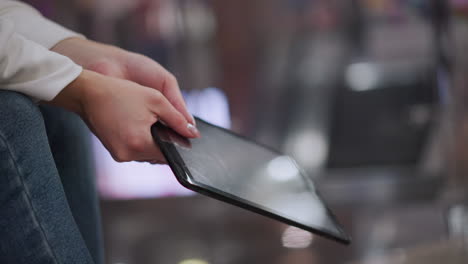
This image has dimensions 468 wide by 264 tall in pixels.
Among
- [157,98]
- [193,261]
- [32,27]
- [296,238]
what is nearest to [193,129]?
[157,98]

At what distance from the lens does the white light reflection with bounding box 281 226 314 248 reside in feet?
6.08

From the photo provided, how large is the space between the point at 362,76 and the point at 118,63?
2.29m

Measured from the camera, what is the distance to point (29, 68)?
625mm

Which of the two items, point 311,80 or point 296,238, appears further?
point 311,80

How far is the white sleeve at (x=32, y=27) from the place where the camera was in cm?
79

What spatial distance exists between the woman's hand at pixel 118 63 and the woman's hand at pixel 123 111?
0.32 feet

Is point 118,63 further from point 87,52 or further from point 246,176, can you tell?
point 246,176

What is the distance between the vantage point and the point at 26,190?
1.88 feet

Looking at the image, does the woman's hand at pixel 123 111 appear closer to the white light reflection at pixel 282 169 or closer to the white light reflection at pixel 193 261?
the white light reflection at pixel 282 169

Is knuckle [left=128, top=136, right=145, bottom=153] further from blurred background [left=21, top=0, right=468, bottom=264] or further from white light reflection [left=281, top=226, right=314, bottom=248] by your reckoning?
blurred background [left=21, top=0, right=468, bottom=264]

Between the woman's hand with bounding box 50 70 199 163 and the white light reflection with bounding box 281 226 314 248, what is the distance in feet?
3.99

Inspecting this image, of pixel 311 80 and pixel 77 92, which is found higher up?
pixel 311 80

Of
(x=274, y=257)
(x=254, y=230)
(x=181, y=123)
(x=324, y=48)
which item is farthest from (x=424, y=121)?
(x=181, y=123)

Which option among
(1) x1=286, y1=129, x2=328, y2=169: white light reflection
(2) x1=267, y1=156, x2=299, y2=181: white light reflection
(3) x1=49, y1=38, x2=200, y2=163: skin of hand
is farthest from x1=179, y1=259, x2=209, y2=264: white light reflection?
(1) x1=286, y1=129, x2=328, y2=169: white light reflection
